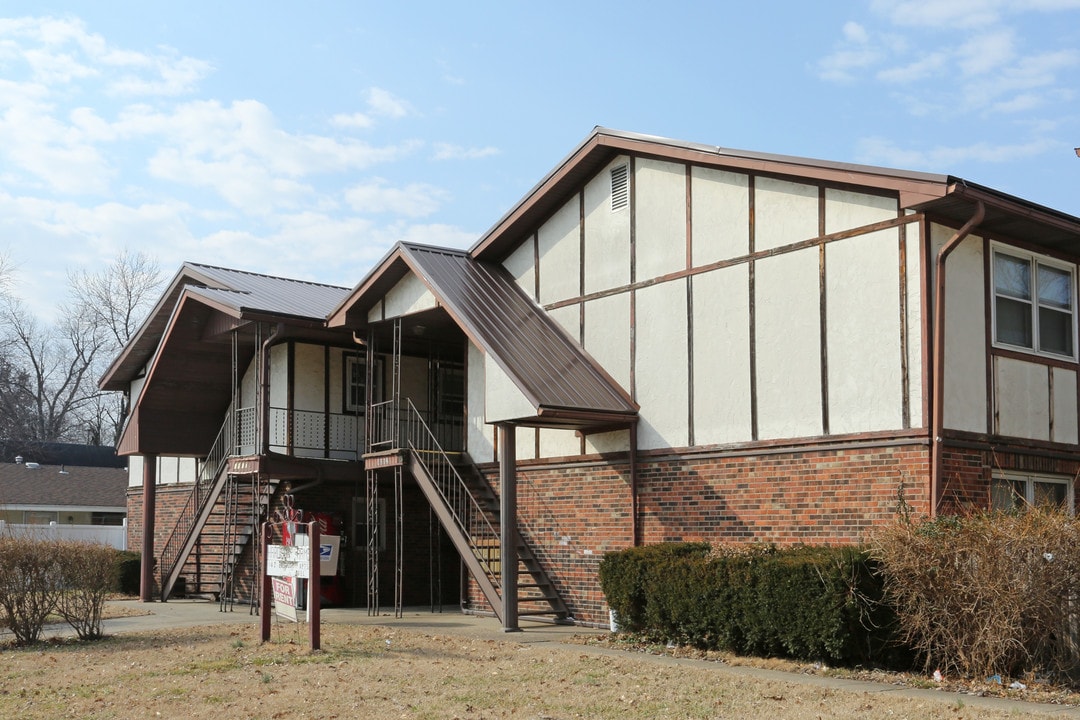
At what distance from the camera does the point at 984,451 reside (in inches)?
572

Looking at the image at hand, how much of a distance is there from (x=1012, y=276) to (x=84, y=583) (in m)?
13.4

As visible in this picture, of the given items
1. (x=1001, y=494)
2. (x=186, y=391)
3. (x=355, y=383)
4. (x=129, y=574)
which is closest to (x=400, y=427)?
(x=355, y=383)

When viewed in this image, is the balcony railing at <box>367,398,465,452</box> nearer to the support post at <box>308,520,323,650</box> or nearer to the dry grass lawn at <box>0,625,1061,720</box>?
the support post at <box>308,520,323,650</box>

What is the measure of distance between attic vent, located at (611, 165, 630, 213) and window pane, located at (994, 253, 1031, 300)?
18.9 feet

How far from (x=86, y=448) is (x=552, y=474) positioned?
40323 millimetres

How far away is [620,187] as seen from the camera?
18.7 metres

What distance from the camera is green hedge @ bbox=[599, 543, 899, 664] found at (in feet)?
40.8

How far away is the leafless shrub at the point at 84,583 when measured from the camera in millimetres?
15766

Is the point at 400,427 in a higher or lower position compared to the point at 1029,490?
higher

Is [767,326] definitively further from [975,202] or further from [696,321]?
[975,202]

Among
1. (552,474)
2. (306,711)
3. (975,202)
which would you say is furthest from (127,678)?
(975,202)

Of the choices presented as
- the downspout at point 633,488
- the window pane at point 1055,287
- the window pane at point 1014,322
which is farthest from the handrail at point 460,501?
the window pane at point 1055,287

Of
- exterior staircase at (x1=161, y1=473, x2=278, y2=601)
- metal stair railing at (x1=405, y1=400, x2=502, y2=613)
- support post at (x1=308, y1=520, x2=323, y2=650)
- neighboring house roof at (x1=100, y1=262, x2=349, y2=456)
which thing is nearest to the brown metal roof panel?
metal stair railing at (x1=405, y1=400, x2=502, y2=613)

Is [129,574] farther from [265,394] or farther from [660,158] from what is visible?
[660,158]
